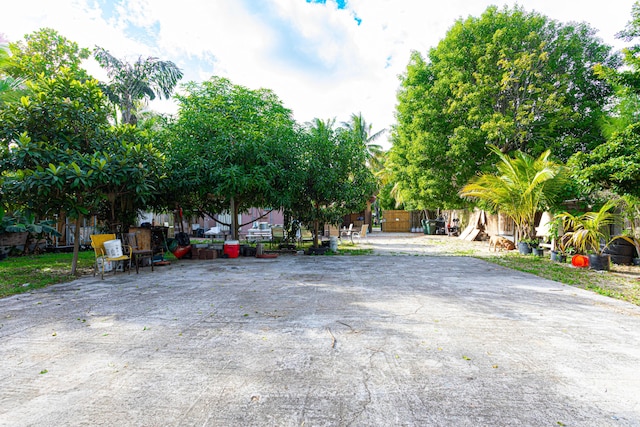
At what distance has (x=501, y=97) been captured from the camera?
15.0 meters

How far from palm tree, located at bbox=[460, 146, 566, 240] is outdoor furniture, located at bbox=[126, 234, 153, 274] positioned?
37.9 feet

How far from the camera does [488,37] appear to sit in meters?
15.6

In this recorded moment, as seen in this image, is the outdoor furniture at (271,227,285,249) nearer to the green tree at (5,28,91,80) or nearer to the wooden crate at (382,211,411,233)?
the green tree at (5,28,91,80)

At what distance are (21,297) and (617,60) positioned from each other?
24330 millimetres

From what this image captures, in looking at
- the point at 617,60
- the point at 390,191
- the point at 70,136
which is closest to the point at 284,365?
the point at 70,136

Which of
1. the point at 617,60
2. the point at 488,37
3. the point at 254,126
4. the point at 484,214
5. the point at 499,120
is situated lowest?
the point at 484,214

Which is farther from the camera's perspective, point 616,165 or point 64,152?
point 64,152

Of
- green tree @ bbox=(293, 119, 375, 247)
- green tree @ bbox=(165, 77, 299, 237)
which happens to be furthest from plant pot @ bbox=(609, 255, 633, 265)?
green tree @ bbox=(165, 77, 299, 237)

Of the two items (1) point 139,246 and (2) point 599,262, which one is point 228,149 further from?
(2) point 599,262

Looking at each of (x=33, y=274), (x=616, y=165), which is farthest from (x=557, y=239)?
(x=33, y=274)

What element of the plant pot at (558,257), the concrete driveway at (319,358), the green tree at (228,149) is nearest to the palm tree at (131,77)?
the green tree at (228,149)

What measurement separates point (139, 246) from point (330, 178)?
644cm

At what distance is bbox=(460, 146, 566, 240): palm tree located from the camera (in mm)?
10789

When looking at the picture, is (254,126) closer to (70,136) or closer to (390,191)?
(70,136)
